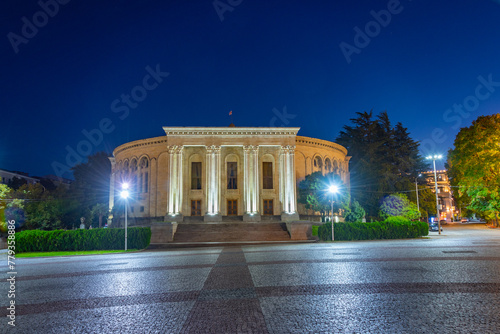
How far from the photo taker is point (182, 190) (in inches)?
1601

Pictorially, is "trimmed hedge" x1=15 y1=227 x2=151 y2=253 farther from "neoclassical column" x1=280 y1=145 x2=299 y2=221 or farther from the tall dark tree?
the tall dark tree

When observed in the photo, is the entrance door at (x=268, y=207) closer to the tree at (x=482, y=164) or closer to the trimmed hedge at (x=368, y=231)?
the trimmed hedge at (x=368, y=231)

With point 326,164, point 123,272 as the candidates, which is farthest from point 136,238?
point 326,164

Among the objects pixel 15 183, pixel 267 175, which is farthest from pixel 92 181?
pixel 267 175

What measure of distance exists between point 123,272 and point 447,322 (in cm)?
874

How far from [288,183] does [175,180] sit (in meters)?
11.9

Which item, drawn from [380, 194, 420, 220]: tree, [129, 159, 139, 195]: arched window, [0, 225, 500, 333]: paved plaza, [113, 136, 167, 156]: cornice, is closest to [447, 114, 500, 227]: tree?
[380, 194, 420, 220]: tree

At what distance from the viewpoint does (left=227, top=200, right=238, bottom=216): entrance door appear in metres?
42.0

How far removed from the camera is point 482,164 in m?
41.2

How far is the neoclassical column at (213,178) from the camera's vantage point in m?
39.2

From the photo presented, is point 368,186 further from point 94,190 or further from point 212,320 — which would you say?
point 212,320

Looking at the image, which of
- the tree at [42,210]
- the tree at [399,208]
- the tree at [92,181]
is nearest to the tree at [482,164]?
the tree at [399,208]

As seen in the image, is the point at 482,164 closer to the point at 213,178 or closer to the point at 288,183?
the point at 288,183

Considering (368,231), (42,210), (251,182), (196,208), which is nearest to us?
(368,231)
